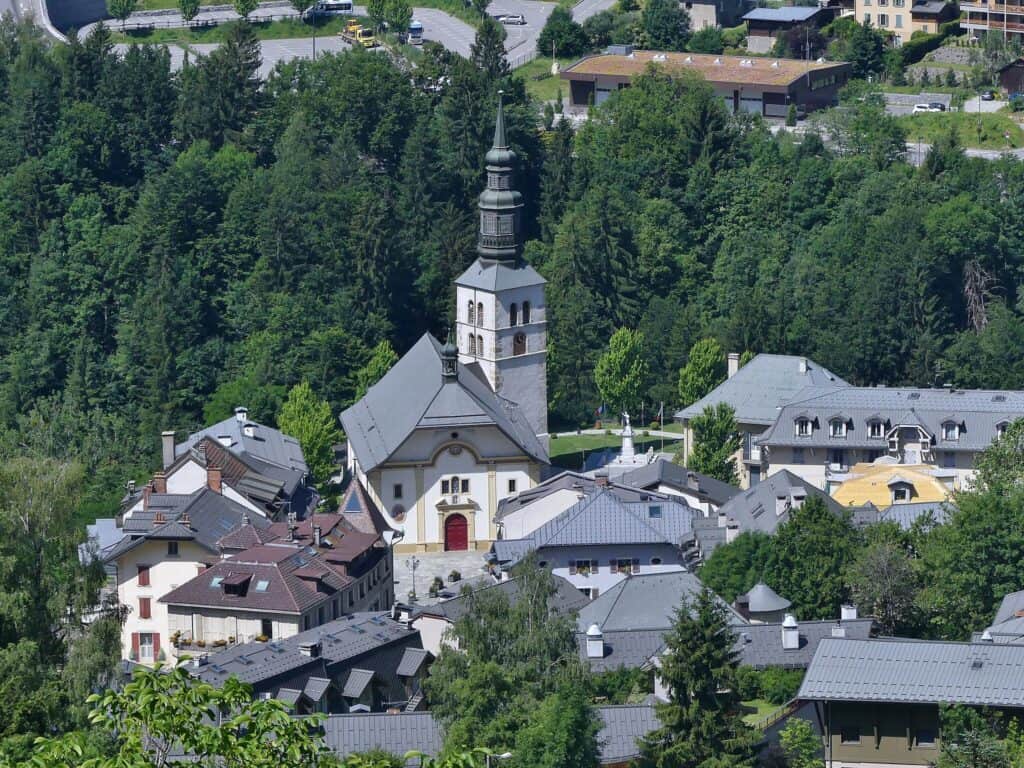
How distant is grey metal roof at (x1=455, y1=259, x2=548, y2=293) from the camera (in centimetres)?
10062

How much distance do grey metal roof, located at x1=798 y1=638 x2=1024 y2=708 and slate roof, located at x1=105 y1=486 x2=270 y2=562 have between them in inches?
929

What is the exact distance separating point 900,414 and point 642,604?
2351 cm

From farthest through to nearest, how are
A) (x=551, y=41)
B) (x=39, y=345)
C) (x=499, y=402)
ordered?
1. (x=551, y=41)
2. (x=39, y=345)
3. (x=499, y=402)

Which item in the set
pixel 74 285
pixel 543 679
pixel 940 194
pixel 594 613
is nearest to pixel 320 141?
→ pixel 74 285

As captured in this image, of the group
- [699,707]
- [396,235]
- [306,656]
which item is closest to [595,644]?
[306,656]

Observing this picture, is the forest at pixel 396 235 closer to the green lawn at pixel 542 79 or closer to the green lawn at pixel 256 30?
the green lawn at pixel 542 79

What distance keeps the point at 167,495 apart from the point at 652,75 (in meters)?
52.2

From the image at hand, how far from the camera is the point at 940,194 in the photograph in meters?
123

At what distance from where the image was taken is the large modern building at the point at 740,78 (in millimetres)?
136375

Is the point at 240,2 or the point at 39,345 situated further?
the point at 240,2

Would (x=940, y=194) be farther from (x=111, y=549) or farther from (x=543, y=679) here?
(x=543, y=679)

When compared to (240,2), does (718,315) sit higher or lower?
lower

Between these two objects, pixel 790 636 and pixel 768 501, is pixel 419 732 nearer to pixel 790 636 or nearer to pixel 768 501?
pixel 790 636

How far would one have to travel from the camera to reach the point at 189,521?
8388 cm
